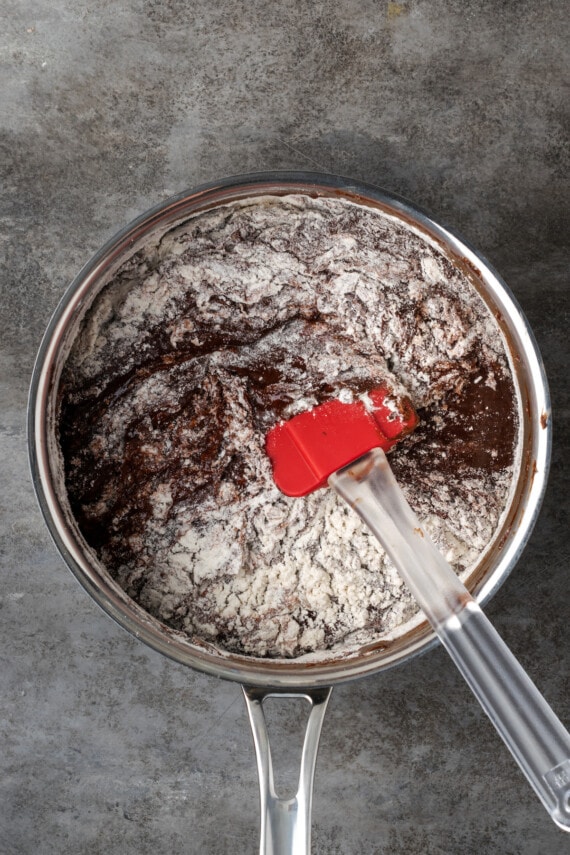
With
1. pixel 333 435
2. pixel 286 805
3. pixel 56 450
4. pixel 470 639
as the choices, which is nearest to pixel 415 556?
pixel 470 639

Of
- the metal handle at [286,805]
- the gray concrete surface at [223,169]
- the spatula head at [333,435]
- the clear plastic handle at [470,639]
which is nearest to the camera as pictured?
the clear plastic handle at [470,639]

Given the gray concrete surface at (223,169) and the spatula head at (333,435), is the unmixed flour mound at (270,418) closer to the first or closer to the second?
the spatula head at (333,435)

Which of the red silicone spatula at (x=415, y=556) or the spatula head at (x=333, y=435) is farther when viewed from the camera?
the spatula head at (x=333, y=435)

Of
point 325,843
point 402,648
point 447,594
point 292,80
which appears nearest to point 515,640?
point 402,648

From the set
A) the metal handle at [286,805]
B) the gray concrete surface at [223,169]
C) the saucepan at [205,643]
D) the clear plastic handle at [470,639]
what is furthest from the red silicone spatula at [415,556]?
the gray concrete surface at [223,169]

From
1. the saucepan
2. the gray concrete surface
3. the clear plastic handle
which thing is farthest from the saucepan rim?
the gray concrete surface

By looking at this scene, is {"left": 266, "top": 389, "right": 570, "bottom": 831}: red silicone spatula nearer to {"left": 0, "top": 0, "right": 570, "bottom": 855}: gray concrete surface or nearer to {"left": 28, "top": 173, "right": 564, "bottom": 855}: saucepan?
{"left": 28, "top": 173, "right": 564, "bottom": 855}: saucepan

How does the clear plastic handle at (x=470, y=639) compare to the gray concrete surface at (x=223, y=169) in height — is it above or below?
below
